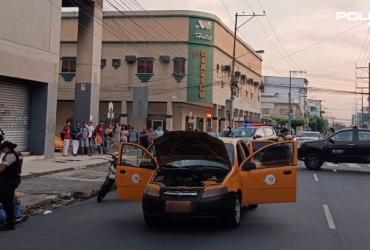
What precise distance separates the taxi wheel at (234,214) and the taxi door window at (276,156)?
3.20 feet

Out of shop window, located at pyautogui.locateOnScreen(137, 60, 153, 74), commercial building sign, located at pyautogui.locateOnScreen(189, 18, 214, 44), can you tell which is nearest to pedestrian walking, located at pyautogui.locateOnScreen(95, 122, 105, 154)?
shop window, located at pyautogui.locateOnScreen(137, 60, 153, 74)

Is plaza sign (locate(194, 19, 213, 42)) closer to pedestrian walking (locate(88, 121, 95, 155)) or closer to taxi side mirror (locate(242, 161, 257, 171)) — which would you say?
pedestrian walking (locate(88, 121, 95, 155))

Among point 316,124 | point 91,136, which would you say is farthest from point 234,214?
point 316,124

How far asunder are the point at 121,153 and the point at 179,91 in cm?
4497

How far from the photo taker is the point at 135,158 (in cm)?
1232

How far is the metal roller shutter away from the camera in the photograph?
73.8 feet

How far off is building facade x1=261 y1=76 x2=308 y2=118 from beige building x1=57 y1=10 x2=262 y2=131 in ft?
236

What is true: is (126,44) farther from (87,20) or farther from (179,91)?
(87,20)

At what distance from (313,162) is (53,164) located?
1049 cm

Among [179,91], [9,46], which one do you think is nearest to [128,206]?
[9,46]

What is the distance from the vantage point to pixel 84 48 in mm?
30281

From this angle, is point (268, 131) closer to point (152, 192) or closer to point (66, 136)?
point (66, 136)

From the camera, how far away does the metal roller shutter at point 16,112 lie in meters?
22.5

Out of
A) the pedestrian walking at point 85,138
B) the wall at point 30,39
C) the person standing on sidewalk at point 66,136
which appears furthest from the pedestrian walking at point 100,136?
the wall at point 30,39
